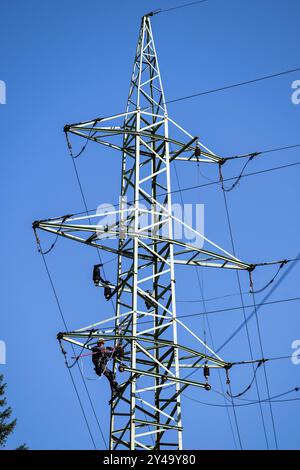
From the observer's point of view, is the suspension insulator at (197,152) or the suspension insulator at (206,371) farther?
the suspension insulator at (197,152)

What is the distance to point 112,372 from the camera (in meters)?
19.4

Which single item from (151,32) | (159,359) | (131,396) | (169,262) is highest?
(151,32)

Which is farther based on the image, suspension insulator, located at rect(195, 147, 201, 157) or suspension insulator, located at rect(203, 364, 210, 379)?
suspension insulator, located at rect(195, 147, 201, 157)

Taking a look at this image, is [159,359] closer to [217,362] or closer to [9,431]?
[217,362]

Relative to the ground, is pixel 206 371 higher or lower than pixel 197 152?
lower

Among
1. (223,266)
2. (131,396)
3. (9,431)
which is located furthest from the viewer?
(9,431)

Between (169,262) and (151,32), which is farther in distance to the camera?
(151,32)

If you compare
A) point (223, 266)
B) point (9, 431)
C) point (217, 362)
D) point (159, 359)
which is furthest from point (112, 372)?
point (9, 431)

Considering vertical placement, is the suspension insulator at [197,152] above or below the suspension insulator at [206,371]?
above

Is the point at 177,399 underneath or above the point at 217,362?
underneath

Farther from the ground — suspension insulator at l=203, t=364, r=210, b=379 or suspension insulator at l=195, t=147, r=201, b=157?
suspension insulator at l=195, t=147, r=201, b=157

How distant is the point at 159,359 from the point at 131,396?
1822 millimetres

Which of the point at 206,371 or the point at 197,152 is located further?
the point at 197,152
